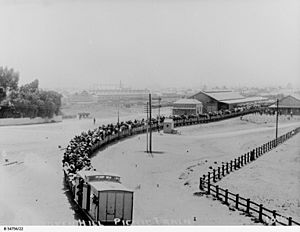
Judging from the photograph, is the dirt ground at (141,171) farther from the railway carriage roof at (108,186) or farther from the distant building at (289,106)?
the distant building at (289,106)

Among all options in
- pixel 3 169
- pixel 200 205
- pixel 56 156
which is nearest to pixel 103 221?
pixel 200 205

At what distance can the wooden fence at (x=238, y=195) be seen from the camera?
611 cm

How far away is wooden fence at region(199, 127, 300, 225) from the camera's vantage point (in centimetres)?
611

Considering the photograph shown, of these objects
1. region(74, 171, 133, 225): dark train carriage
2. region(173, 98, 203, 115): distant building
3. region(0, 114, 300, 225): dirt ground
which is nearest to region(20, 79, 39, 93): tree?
region(0, 114, 300, 225): dirt ground

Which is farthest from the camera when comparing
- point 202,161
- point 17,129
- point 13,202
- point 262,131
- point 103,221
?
point 262,131

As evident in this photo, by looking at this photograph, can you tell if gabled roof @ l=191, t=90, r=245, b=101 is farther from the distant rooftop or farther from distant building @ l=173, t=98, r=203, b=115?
distant building @ l=173, t=98, r=203, b=115

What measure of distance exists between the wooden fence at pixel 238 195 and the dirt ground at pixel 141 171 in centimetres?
18

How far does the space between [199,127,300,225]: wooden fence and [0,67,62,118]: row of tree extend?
617cm

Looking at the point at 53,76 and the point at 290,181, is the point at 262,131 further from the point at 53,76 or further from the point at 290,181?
the point at 53,76

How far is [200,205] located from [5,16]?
4.47 meters

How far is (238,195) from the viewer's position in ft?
22.3

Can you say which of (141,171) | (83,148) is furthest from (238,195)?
(83,148)

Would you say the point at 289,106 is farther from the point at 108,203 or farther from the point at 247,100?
the point at 108,203

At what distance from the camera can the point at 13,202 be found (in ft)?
22.9
